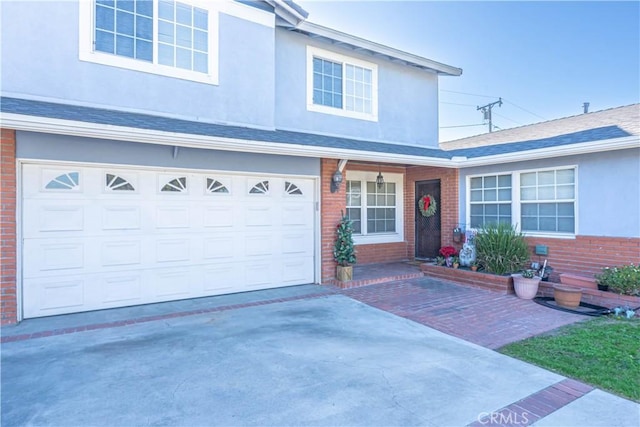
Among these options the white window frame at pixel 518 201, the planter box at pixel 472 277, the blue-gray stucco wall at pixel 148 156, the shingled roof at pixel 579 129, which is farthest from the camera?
the white window frame at pixel 518 201

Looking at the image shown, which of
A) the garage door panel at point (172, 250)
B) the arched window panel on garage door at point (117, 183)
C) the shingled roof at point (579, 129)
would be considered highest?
the shingled roof at point (579, 129)

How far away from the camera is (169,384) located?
3609 millimetres

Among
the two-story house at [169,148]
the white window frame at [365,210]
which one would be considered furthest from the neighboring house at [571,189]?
the white window frame at [365,210]

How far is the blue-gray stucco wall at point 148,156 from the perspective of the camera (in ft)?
18.2

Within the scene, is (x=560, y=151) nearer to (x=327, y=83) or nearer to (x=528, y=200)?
(x=528, y=200)

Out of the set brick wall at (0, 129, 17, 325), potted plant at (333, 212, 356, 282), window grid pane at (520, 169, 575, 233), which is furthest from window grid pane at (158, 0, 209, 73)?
window grid pane at (520, 169, 575, 233)

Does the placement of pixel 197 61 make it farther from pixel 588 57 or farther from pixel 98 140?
pixel 588 57

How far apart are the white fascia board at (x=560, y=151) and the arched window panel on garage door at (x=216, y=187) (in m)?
6.01

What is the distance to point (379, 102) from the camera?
10398 millimetres

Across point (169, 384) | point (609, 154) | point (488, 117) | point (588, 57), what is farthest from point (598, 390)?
point (488, 117)

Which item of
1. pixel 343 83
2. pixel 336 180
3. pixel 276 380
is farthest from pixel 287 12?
pixel 276 380

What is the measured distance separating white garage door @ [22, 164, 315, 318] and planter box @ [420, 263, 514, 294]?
3.28 m

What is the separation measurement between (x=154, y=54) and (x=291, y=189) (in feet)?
12.5

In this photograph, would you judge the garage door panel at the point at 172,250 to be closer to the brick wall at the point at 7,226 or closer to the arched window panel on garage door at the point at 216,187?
the arched window panel on garage door at the point at 216,187
